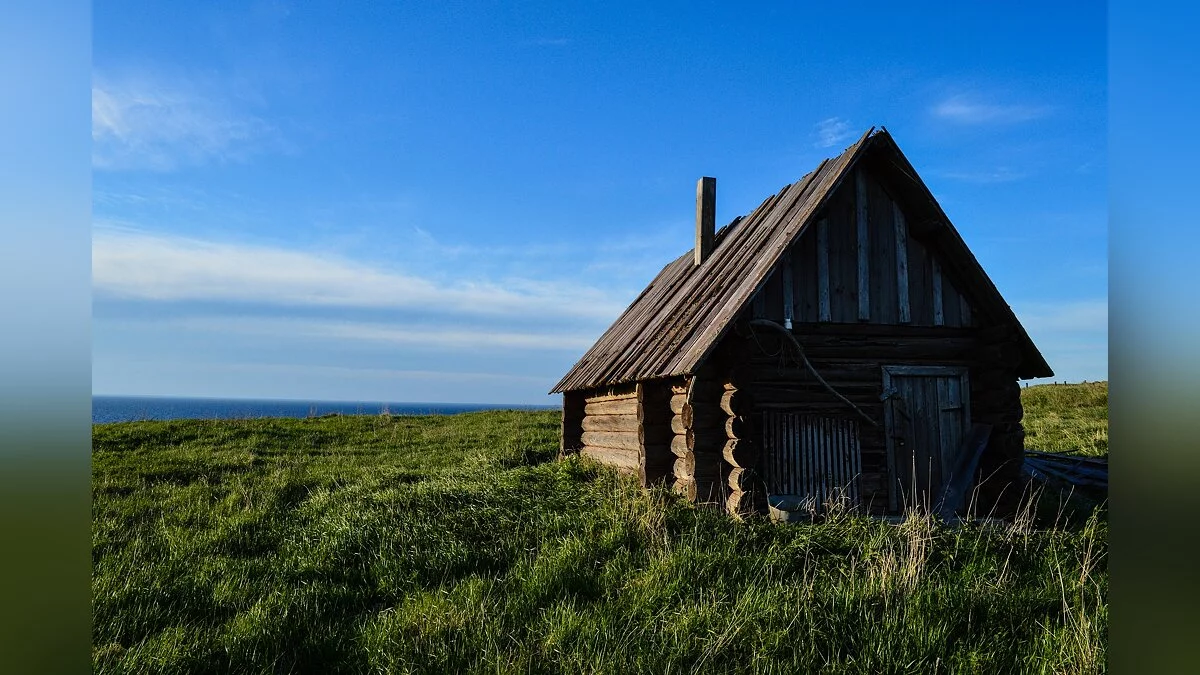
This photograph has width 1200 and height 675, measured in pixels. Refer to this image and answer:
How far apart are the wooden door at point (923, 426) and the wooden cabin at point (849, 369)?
0.9 inches

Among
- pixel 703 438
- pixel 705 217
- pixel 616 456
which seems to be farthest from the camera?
pixel 705 217

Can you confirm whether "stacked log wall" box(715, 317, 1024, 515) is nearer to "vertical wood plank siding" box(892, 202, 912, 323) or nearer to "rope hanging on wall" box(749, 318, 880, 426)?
"rope hanging on wall" box(749, 318, 880, 426)

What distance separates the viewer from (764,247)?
11.4m

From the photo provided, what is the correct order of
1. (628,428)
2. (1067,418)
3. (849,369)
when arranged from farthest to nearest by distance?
(1067,418)
(628,428)
(849,369)

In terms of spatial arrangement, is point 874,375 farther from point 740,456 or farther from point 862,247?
point 740,456

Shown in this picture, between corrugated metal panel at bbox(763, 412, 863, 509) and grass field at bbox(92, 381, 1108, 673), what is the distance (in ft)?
4.45

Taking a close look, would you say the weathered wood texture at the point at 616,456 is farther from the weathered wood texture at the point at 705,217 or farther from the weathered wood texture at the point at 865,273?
the weathered wood texture at the point at 705,217

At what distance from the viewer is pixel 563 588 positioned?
6.86m

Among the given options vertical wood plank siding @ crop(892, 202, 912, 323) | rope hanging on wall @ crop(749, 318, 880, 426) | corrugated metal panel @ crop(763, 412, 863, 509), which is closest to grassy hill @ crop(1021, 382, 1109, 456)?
vertical wood plank siding @ crop(892, 202, 912, 323)

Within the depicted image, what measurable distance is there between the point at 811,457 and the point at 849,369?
1537mm

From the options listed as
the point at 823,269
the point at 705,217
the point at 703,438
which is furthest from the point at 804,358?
the point at 705,217

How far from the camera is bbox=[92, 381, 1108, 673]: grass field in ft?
18.0

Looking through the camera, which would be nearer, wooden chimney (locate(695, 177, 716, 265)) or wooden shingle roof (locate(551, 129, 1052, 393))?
wooden shingle roof (locate(551, 129, 1052, 393))
